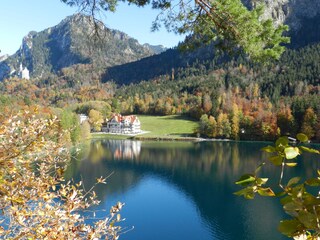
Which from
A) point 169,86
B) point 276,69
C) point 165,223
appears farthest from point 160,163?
point 169,86

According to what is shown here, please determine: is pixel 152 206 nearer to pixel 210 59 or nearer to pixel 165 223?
pixel 165 223

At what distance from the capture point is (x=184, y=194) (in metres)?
29.3

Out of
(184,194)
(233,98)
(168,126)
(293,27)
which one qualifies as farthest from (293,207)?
(293,27)

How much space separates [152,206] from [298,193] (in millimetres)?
25993

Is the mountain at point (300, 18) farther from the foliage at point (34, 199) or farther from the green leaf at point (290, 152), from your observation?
the green leaf at point (290, 152)

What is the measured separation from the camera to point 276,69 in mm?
117688

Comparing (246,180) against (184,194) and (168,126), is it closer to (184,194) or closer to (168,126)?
(184,194)

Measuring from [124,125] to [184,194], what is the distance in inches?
2267

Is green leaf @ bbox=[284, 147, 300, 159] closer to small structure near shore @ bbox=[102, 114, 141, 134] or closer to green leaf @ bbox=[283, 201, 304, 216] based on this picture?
green leaf @ bbox=[283, 201, 304, 216]

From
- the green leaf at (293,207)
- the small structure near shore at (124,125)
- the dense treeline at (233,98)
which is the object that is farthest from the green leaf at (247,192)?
the small structure near shore at (124,125)

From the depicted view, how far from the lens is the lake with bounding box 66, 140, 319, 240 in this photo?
70.0 ft

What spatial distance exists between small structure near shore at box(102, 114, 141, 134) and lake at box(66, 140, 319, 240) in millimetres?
34182

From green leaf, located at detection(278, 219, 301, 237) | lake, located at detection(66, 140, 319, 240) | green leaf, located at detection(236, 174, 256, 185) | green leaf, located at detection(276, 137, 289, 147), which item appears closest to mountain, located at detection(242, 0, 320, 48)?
lake, located at detection(66, 140, 319, 240)

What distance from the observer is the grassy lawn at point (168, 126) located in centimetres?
7547
